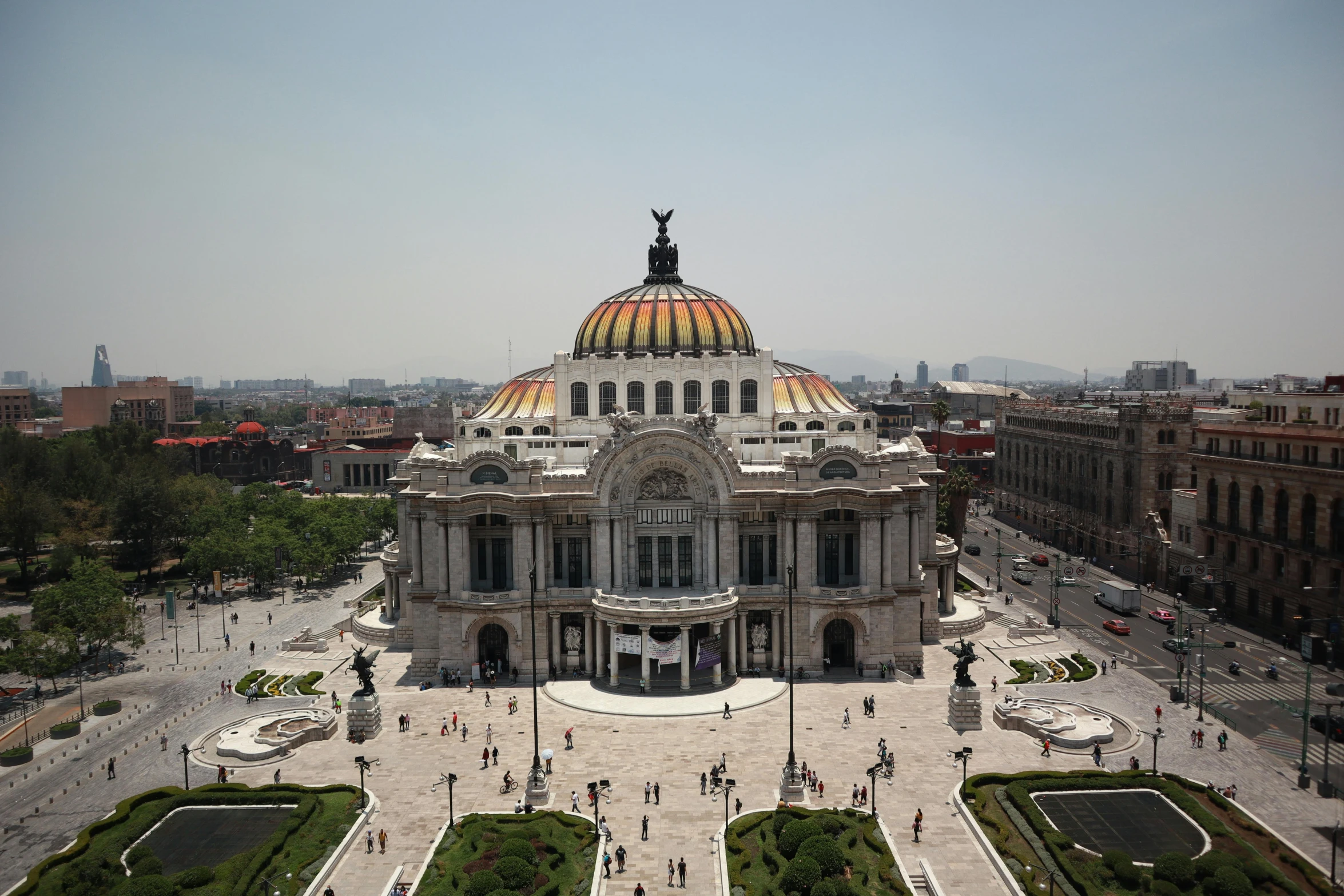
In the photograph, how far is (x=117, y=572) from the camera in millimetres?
111875

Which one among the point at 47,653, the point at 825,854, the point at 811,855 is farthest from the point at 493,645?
the point at 825,854

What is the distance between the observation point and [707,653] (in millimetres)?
66875

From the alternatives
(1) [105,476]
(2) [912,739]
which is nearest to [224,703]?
(2) [912,739]

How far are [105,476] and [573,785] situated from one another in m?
91.0

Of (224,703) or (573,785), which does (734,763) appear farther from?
(224,703)

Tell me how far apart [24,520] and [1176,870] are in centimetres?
10493

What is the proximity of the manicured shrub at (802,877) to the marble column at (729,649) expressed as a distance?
Answer: 91.4 ft

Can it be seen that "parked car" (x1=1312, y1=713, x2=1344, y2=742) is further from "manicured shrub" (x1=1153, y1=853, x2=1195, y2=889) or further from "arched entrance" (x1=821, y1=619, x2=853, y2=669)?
"arched entrance" (x1=821, y1=619, x2=853, y2=669)

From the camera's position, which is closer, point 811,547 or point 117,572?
point 811,547

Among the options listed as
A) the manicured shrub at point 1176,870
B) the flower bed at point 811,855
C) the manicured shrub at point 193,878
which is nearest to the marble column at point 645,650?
the flower bed at point 811,855

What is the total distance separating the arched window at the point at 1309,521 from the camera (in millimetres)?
75562

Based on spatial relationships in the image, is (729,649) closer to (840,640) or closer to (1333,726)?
(840,640)

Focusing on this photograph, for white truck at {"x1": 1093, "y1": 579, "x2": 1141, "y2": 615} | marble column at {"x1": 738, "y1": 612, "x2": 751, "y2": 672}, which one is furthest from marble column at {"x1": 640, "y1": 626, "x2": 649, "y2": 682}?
white truck at {"x1": 1093, "y1": 579, "x2": 1141, "y2": 615}

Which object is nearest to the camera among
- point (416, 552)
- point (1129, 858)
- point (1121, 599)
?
point (1129, 858)
